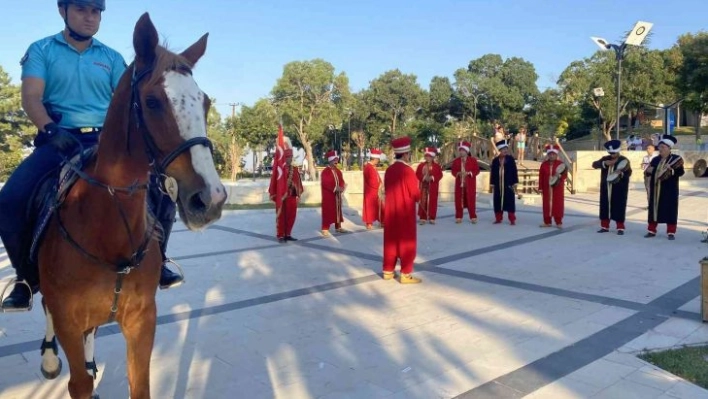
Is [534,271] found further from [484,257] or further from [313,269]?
[313,269]

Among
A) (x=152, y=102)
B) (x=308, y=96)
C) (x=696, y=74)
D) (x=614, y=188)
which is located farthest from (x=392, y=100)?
(x=152, y=102)

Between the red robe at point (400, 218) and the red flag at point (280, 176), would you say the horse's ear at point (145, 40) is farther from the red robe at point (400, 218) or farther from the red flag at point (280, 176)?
the red flag at point (280, 176)

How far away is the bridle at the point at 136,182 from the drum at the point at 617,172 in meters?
10.9

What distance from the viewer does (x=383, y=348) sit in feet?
16.6

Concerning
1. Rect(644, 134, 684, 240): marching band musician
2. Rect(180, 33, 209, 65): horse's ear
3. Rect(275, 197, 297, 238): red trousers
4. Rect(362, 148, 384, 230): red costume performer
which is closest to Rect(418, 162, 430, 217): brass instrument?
Rect(362, 148, 384, 230): red costume performer

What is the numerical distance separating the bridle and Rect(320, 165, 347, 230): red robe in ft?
31.9

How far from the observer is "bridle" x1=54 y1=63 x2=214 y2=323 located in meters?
2.15

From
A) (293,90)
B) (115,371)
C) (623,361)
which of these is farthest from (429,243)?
(293,90)

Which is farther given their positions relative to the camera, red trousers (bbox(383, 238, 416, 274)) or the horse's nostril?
red trousers (bbox(383, 238, 416, 274))

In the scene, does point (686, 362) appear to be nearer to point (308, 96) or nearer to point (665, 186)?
point (665, 186)

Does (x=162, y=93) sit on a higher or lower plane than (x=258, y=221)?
higher

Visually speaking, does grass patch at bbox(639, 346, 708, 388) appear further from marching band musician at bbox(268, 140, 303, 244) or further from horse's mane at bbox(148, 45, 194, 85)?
marching band musician at bbox(268, 140, 303, 244)

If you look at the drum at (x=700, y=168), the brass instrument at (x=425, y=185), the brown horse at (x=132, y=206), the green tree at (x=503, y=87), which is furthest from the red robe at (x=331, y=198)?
the green tree at (x=503, y=87)

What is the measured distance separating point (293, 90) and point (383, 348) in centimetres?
4559
